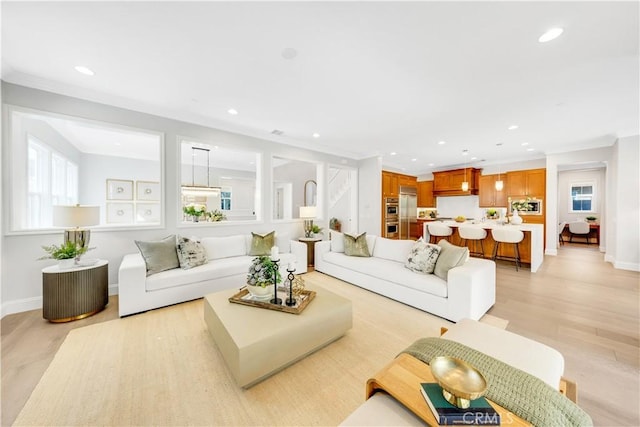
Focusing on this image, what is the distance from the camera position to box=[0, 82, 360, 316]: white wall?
109 inches

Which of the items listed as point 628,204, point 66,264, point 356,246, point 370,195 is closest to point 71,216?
point 66,264

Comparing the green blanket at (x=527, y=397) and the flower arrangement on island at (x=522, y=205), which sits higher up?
the flower arrangement on island at (x=522, y=205)

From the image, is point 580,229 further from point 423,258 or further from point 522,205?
point 423,258

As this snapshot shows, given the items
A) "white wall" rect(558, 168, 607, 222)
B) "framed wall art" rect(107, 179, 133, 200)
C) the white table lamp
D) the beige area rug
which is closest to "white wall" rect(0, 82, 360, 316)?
the white table lamp

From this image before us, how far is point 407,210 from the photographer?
7.74 m

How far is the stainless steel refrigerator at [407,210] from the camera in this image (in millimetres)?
7488

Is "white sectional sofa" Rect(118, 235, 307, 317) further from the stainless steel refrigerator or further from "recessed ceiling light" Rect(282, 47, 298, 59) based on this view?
the stainless steel refrigerator

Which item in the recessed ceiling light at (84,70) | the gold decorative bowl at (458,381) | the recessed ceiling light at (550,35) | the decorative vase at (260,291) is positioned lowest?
the decorative vase at (260,291)

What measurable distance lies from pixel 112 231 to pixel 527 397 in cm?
455

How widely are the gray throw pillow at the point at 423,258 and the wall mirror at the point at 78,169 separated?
383 centimetres

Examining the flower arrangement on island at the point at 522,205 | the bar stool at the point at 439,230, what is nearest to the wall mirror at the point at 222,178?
the bar stool at the point at 439,230

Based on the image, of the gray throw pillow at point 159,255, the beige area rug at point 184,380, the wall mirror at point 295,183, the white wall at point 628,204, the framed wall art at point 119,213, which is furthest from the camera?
the wall mirror at point 295,183

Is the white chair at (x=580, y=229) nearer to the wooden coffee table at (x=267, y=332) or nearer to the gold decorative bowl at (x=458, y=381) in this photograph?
the wooden coffee table at (x=267, y=332)

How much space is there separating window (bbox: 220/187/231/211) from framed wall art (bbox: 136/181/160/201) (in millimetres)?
1920
